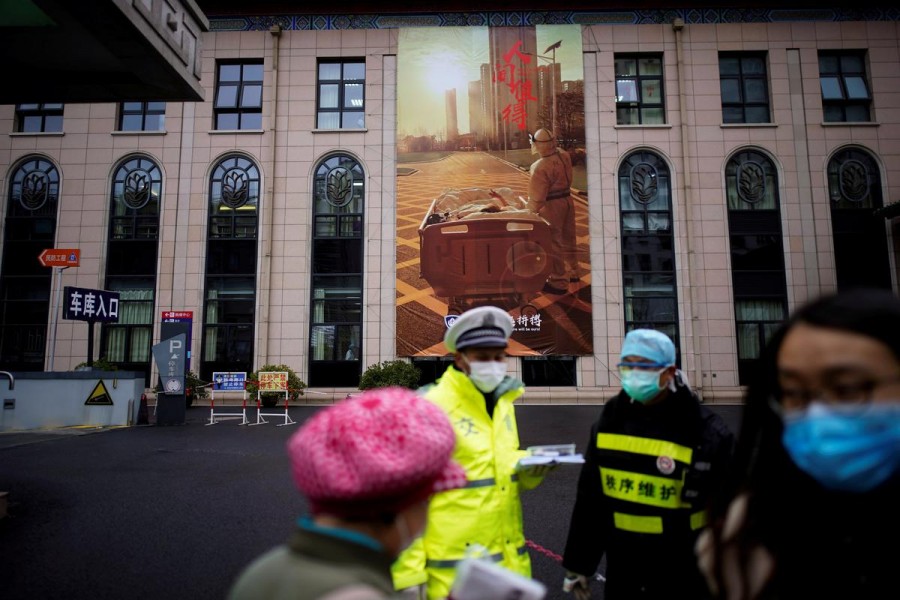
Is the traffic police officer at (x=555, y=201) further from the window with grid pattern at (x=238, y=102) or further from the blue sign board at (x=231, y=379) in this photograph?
the window with grid pattern at (x=238, y=102)

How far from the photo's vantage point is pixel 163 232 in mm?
20422

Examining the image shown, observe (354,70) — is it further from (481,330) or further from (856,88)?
(481,330)

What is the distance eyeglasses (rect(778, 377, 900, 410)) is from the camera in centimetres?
115

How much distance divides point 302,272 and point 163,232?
5712 mm

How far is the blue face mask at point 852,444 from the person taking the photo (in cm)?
115

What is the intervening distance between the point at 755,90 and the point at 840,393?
967 inches

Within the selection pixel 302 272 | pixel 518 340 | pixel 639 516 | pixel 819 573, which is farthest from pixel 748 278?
pixel 819 573

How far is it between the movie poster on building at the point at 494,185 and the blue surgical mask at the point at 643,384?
1622cm

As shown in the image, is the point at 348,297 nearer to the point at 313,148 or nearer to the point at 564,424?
the point at 313,148

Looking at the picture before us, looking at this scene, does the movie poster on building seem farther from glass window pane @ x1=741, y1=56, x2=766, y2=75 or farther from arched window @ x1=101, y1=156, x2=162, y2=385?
arched window @ x1=101, y1=156, x2=162, y2=385

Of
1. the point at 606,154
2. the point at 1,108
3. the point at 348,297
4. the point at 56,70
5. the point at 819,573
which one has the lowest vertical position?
the point at 819,573

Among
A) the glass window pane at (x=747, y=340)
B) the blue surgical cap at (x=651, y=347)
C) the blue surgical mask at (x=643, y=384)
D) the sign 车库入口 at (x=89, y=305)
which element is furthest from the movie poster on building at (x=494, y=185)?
the blue surgical mask at (x=643, y=384)

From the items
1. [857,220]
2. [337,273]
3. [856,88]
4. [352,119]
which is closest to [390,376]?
[337,273]

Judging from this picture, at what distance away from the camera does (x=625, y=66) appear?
21391 millimetres
